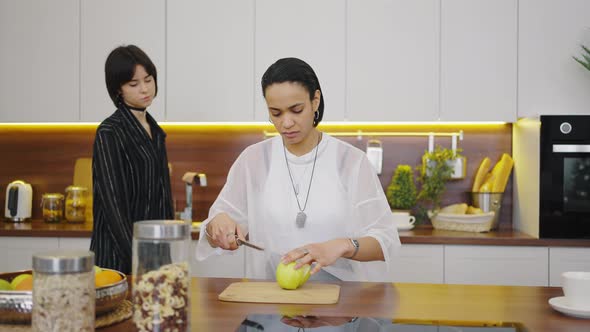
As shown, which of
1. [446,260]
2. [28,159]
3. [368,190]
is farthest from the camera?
[28,159]

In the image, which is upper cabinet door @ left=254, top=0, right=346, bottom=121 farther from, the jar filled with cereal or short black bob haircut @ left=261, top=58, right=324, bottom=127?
the jar filled with cereal

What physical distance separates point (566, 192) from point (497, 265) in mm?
486

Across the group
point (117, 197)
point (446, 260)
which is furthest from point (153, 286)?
point (446, 260)

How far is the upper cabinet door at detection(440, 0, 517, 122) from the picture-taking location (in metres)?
3.38

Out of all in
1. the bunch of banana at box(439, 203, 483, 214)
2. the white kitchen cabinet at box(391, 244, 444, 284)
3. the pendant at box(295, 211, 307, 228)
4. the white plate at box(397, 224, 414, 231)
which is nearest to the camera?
the pendant at box(295, 211, 307, 228)

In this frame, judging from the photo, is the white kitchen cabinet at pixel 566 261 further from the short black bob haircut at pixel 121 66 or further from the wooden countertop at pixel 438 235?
the short black bob haircut at pixel 121 66

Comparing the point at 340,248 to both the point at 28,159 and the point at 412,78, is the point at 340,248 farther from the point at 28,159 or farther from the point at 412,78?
the point at 28,159

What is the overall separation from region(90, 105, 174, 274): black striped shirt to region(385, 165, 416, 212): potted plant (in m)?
1.51

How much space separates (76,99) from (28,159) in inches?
29.2

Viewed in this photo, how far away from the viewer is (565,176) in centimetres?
314

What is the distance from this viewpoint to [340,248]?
1789mm

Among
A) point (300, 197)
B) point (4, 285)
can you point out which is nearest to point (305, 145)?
point (300, 197)

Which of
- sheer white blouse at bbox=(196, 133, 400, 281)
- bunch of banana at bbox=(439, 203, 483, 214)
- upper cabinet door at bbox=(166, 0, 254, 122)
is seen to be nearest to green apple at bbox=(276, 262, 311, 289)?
sheer white blouse at bbox=(196, 133, 400, 281)

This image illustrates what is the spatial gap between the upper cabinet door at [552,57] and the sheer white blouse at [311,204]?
165cm
